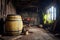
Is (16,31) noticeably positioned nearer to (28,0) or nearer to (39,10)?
(28,0)

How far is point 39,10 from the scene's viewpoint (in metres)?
16.7

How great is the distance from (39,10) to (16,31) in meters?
11.6

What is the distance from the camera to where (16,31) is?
5332 mm

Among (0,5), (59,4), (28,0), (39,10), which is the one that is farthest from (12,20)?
(39,10)

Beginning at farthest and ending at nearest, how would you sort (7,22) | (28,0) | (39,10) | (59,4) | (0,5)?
(39,10) → (28,0) → (59,4) → (0,5) → (7,22)

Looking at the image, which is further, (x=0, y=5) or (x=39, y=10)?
(x=39, y=10)

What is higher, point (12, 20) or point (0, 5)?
point (0, 5)

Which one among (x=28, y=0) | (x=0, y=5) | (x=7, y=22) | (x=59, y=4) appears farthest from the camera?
(x=28, y=0)

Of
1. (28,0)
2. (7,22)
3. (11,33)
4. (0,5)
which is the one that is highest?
(28,0)

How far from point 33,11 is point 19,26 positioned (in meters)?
11.8

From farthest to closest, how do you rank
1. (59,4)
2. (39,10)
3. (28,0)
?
(39,10), (28,0), (59,4)

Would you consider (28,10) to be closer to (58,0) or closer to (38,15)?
(38,15)

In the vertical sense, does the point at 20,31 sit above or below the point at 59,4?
below

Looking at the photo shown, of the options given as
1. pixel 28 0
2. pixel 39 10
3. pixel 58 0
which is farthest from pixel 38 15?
pixel 58 0
